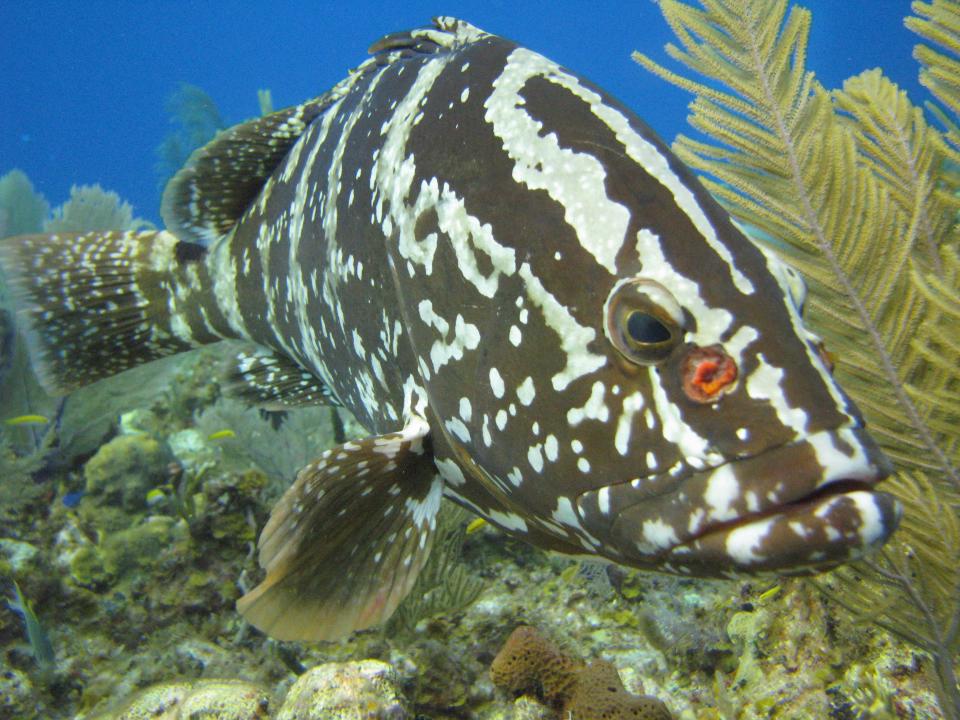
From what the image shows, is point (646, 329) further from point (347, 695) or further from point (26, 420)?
point (26, 420)

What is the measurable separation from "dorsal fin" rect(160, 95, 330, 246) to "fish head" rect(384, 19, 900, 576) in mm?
1822

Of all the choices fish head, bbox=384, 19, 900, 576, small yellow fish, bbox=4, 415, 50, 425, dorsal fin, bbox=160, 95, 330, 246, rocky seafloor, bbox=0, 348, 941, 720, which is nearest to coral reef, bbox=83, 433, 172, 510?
rocky seafloor, bbox=0, 348, 941, 720

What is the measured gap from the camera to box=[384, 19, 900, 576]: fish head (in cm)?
139

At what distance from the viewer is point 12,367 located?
7715 millimetres

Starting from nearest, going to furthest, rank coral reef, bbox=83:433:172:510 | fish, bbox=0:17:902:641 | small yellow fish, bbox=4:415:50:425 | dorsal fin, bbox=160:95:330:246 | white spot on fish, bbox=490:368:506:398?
fish, bbox=0:17:902:641 < white spot on fish, bbox=490:368:506:398 < dorsal fin, bbox=160:95:330:246 < coral reef, bbox=83:433:172:510 < small yellow fish, bbox=4:415:50:425

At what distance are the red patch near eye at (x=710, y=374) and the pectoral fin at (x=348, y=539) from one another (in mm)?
1132

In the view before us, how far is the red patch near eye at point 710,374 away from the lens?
1462mm

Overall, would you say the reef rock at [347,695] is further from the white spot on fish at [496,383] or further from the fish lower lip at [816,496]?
the fish lower lip at [816,496]

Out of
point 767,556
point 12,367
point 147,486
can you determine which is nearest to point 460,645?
point 767,556

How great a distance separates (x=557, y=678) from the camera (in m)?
3.33

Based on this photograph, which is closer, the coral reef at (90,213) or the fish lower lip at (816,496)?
the fish lower lip at (816,496)

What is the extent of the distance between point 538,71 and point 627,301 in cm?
105

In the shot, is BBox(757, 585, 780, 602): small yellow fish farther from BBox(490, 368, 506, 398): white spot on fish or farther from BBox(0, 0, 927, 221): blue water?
BBox(0, 0, 927, 221): blue water

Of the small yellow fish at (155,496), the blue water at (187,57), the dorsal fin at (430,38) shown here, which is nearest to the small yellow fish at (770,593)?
the dorsal fin at (430,38)
